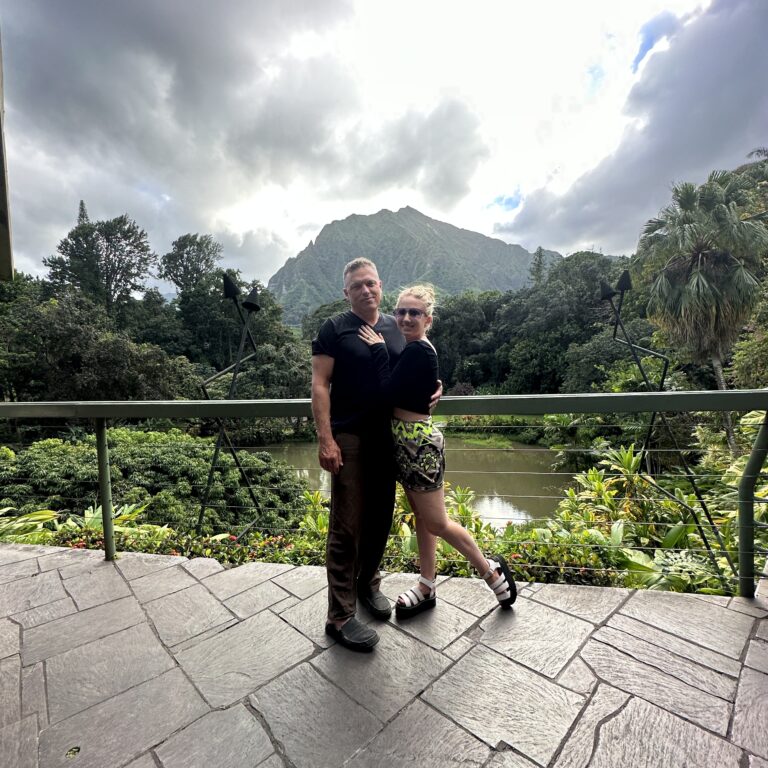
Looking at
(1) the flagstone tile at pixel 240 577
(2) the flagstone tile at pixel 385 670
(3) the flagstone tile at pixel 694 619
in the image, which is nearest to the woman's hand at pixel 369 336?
(2) the flagstone tile at pixel 385 670

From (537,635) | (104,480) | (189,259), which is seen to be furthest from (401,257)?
(537,635)

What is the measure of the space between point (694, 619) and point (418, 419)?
4.50 ft

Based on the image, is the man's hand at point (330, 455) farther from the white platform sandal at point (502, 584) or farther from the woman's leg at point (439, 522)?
the white platform sandal at point (502, 584)

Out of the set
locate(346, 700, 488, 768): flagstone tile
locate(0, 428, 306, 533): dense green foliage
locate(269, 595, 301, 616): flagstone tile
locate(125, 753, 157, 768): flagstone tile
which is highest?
locate(346, 700, 488, 768): flagstone tile

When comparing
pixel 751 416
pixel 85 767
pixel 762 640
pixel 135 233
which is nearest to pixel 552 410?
pixel 762 640

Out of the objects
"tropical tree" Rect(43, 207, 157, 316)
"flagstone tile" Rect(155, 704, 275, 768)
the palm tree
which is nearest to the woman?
"flagstone tile" Rect(155, 704, 275, 768)

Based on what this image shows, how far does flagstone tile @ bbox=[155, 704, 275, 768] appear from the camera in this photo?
106 cm

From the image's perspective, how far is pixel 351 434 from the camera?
1523 mm

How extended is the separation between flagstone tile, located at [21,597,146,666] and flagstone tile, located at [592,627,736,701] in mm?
1901

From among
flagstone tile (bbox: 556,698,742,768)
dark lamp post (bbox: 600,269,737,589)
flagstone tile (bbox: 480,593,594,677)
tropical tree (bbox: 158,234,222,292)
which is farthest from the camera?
tropical tree (bbox: 158,234,222,292)

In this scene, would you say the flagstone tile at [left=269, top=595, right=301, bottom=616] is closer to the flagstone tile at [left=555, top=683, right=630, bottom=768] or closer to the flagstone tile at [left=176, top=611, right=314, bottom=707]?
the flagstone tile at [left=176, top=611, right=314, bottom=707]

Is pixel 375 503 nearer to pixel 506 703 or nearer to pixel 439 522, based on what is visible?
pixel 439 522

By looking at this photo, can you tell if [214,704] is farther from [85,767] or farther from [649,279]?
[649,279]

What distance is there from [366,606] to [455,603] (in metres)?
0.39
